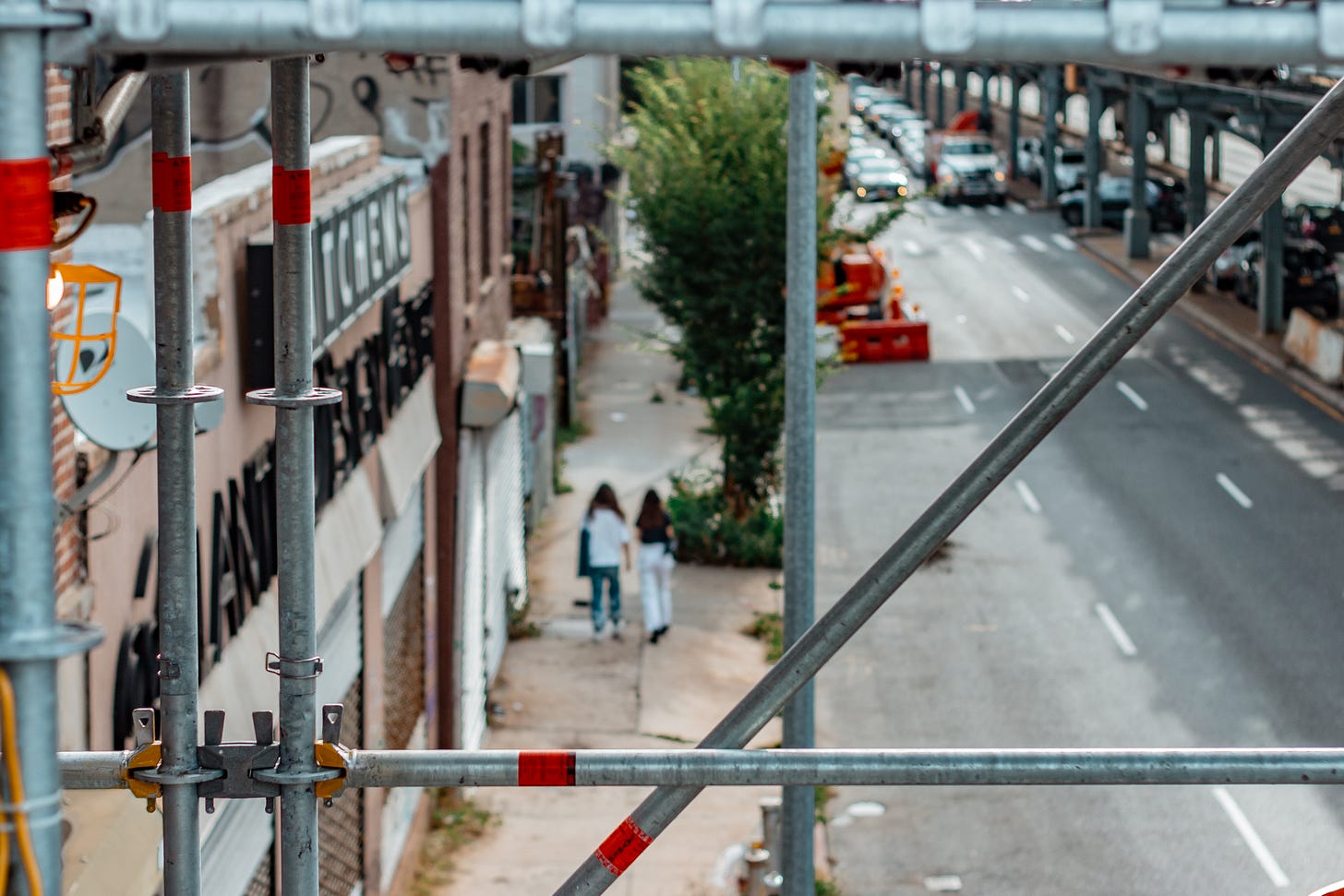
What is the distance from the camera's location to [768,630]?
809 inches

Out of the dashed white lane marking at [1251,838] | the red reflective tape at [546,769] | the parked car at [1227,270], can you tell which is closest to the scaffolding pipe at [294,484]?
the red reflective tape at [546,769]

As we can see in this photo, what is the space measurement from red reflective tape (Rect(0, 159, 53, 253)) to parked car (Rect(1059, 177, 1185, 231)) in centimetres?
5299

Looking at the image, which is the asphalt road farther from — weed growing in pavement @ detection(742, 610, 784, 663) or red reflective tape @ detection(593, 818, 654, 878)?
red reflective tape @ detection(593, 818, 654, 878)

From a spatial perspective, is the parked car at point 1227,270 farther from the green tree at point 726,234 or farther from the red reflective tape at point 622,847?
the red reflective tape at point 622,847

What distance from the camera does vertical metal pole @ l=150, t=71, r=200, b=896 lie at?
440cm

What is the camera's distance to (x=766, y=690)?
15.7 feet

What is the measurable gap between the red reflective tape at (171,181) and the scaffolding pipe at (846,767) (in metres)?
1.41

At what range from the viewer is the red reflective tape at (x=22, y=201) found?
265cm

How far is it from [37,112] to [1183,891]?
12440 mm

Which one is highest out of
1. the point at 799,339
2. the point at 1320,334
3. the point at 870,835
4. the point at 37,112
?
the point at 37,112

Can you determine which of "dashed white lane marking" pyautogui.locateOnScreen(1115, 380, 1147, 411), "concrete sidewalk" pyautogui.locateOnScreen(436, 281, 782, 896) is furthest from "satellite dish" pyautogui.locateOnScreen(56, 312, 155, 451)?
"dashed white lane marking" pyautogui.locateOnScreen(1115, 380, 1147, 411)

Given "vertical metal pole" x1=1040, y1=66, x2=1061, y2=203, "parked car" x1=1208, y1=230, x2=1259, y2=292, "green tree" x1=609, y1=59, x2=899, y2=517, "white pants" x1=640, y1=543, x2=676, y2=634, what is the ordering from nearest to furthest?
"white pants" x1=640, y1=543, x2=676, y2=634, "green tree" x1=609, y1=59, x2=899, y2=517, "parked car" x1=1208, y1=230, x2=1259, y2=292, "vertical metal pole" x1=1040, y1=66, x2=1061, y2=203

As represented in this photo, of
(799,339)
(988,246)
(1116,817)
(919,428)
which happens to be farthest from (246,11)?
(988,246)

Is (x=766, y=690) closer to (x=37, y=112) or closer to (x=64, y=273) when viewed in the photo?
(x=37, y=112)
